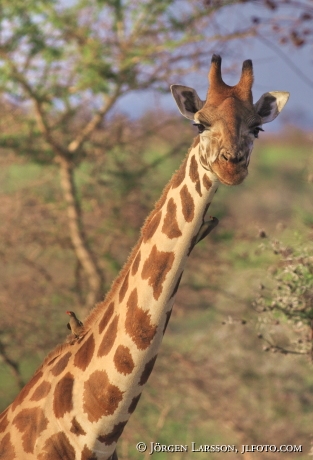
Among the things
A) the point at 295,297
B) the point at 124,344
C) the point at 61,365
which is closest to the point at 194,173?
the point at 124,344

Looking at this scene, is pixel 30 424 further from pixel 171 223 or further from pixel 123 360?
pixel 171 223

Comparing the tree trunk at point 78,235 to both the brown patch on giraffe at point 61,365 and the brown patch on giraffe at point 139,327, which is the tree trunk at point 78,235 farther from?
the brown patch on giraffe at point 139,327

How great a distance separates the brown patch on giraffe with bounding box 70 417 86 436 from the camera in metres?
4.48

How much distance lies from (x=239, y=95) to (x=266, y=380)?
11.0 meters

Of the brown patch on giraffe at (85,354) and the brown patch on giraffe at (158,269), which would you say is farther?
the brown patch on giraffe at (85,354)

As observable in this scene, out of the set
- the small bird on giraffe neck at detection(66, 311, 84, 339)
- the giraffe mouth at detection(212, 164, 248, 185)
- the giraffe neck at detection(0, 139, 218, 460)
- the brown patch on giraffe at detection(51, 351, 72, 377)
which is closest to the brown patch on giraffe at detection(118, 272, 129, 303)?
the giraffe neck at detection(0, 139, 218, 460)

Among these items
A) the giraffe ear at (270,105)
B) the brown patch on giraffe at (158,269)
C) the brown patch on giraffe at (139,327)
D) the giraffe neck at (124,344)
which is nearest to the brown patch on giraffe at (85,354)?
the giraffe neck at (124,344)

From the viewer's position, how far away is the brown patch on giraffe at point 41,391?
4.77 metres

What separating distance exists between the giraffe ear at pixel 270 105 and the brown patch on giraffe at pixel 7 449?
2.74 meters

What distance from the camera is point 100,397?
4.41 meters

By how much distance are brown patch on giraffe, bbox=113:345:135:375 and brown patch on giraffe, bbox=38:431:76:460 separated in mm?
632

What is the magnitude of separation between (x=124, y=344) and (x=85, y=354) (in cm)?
42

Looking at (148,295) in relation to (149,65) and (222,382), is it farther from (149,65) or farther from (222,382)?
(222,382)

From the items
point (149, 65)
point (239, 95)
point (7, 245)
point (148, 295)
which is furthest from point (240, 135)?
point (7, 245)
